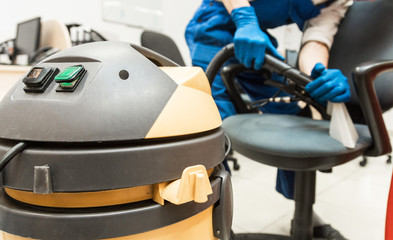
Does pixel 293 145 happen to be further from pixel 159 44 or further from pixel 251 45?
pixel 159 44

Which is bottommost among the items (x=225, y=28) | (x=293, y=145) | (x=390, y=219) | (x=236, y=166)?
(x=236, y=166)

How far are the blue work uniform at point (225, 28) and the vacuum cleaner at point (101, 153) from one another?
576 millimetres

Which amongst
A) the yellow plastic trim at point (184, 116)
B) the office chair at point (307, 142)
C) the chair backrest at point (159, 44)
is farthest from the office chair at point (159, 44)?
the yellow plastic trim at point (184, 116)

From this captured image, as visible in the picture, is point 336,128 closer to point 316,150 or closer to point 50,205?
point 316,150

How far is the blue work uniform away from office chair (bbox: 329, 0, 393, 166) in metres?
0.12

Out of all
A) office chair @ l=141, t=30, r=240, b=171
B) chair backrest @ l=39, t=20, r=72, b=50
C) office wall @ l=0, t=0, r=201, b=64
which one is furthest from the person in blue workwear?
office wall @ l=0, t=0, r=201, b=64

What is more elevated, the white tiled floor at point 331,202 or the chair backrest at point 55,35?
the chair backrest at point 55,35

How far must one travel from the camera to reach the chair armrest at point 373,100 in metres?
0.59

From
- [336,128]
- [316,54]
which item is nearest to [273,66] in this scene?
[336,128]

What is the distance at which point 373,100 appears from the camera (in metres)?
0.61

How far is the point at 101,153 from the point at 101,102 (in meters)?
0.06

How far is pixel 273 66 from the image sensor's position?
2.19 feet

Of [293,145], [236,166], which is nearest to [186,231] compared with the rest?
[293,145]

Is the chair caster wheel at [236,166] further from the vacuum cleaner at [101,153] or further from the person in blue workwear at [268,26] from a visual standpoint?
the vacuum cleaner at [101,153]
